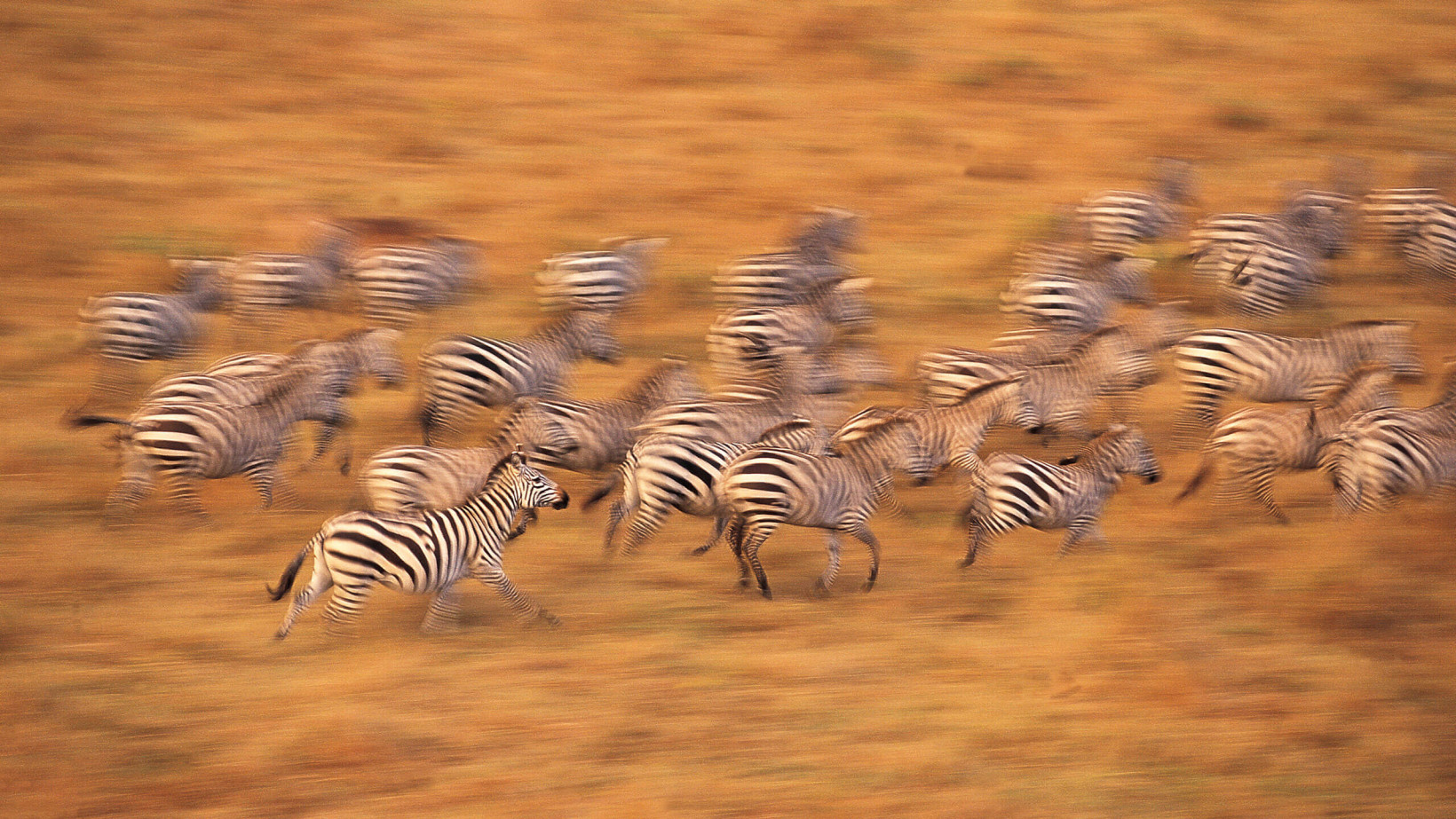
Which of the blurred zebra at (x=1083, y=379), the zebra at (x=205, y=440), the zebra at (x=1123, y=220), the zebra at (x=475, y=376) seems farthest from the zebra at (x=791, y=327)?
the zebra at (x=1123, y=220)

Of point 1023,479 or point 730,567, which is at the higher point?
point 1023,479

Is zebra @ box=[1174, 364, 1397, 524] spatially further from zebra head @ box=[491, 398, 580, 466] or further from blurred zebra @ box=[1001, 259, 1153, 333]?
zebra head @ box=[491, 398, 580, 466]

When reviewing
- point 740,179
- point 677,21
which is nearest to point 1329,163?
point 740,179

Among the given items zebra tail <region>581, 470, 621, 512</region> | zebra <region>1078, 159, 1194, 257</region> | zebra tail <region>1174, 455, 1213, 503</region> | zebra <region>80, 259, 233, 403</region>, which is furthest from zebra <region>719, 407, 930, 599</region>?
zebra <region>1078, 159, 1194, 257</region>

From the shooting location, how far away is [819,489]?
340 inches

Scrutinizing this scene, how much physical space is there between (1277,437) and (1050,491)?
6.15ft

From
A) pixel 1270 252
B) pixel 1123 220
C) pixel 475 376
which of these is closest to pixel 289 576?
pixel 475 376

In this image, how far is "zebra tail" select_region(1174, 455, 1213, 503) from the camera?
10148mm

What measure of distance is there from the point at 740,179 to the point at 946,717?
11480mm

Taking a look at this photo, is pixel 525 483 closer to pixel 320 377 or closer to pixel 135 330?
pixel 320 377

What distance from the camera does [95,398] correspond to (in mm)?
11867

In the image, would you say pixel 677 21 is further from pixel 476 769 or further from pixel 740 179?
pixel 476 769

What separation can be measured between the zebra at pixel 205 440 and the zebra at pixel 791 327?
3.40 meters

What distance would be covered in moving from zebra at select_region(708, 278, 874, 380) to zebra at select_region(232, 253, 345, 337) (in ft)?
11.8
